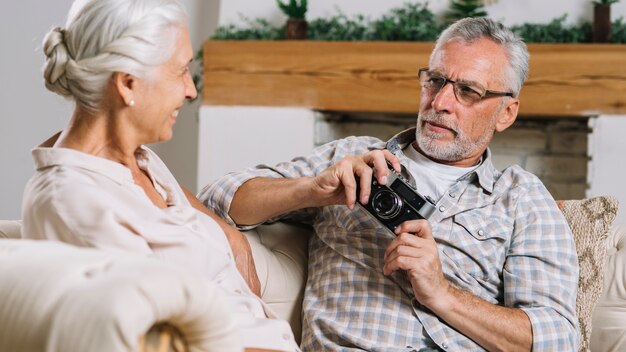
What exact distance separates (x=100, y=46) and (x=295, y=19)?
2271 millimetres

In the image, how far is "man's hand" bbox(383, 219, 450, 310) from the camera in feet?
5.19

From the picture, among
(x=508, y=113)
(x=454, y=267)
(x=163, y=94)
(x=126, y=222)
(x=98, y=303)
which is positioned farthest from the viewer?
(x=508, y=113)

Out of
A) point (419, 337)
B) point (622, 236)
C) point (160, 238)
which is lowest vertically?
point (419, 337)

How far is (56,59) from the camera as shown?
4.09ft

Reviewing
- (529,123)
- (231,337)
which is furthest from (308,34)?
(231,337)

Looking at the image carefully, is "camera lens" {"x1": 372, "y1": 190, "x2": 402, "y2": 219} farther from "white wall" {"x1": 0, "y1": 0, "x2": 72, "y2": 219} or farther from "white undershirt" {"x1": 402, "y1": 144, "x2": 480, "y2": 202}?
"white wall" {"x1": 0, "y1": 0, "x2": 72, "y2": 219}

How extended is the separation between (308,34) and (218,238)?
216 cm

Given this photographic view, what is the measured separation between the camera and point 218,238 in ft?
4.75

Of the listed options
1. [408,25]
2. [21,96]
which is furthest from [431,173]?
[21,96]

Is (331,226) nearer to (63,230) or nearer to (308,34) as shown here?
(63,230)

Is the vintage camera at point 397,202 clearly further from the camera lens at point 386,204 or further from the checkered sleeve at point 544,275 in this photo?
the checkered sleeve at point 544,275

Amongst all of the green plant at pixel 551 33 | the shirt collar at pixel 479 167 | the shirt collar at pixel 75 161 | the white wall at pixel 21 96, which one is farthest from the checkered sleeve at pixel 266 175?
the white wall at pixel 21 96

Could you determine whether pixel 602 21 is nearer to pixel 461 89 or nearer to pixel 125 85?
pixel 461 89

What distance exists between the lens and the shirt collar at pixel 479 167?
1.81 metres
